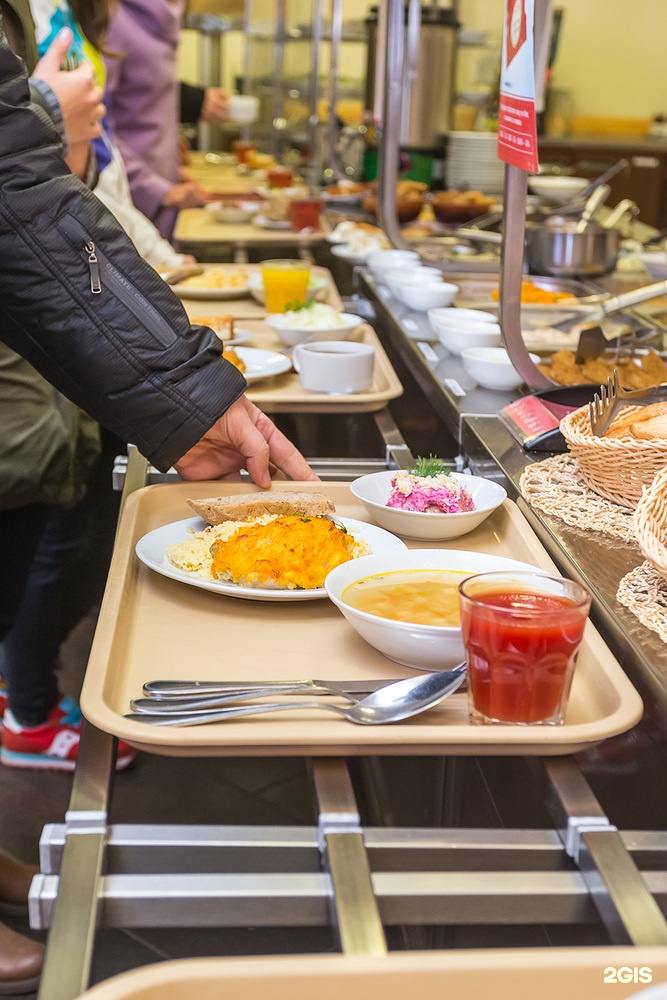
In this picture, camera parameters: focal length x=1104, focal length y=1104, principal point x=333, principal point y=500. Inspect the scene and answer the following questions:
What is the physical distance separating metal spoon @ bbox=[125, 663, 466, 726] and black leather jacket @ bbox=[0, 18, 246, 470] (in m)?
0.58

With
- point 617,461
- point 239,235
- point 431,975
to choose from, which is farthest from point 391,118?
point 431,975

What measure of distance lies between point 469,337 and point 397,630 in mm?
1098

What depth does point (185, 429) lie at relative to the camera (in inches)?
51.7

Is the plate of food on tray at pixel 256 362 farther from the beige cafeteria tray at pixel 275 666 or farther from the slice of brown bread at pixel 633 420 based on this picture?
the slice of brown bread at pixel 633 420

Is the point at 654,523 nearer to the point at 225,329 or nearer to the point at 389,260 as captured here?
the point at 225,329

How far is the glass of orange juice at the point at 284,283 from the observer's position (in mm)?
2396

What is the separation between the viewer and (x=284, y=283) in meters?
2.41

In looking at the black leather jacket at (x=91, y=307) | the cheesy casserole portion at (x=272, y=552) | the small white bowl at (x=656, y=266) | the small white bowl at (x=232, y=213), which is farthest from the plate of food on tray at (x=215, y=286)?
the small white bowl at (x=232, y=213)

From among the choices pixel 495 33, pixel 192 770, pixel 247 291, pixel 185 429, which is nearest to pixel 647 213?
pixel 495 33

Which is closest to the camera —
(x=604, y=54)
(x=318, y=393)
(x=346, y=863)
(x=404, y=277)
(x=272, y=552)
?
(x=346, y=863)

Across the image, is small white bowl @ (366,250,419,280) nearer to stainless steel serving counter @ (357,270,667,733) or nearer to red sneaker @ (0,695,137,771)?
stainless steel serving counter @ (357,270,667,733)

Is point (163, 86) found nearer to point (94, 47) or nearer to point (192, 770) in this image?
point (94, 47)

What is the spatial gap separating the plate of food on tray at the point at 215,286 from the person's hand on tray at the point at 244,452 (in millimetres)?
1236

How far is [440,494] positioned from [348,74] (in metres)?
8.23
